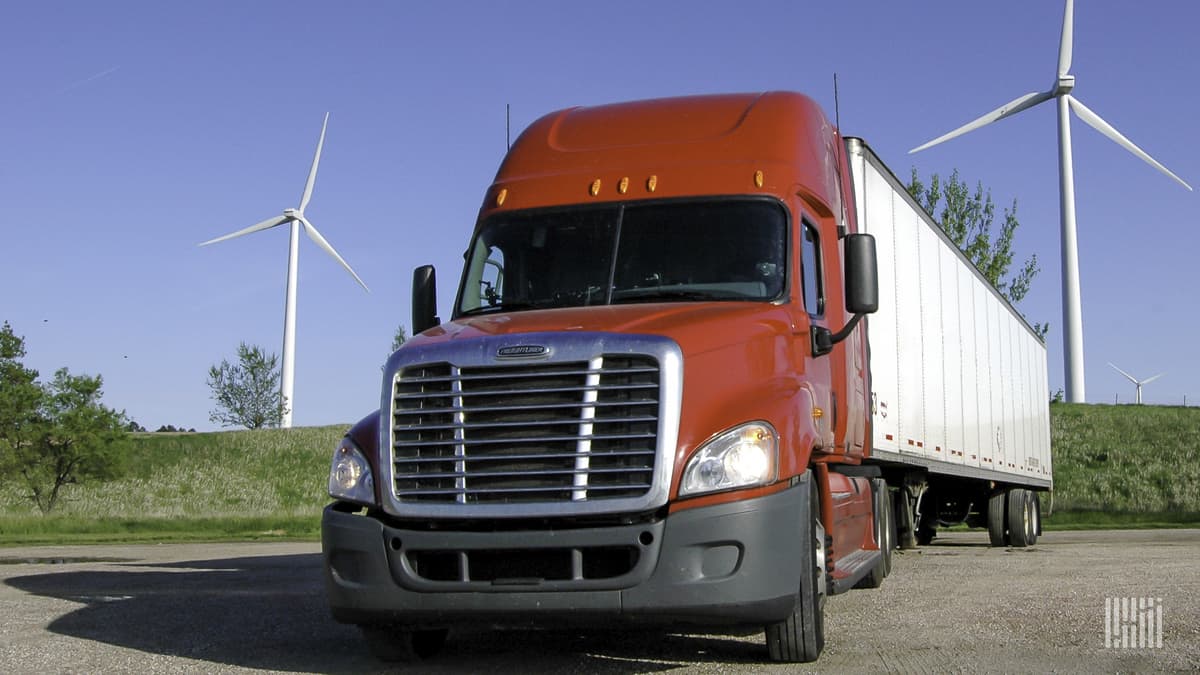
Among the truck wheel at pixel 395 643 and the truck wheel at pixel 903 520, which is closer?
the truck wheel at pixel 395 643

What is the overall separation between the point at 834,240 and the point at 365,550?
4290 millimetres

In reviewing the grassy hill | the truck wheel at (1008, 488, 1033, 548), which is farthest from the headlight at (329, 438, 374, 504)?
the grassy hill

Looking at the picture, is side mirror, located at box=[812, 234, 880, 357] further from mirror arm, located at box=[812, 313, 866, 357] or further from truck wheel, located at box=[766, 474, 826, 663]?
truck wheel, located at box=[766, 474, 826, 663]

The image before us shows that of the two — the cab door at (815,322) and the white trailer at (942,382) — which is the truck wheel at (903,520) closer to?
the white trailer at (942,382)

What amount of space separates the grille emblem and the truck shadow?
1977 mm

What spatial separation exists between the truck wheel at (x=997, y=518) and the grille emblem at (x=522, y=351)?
1644 cm

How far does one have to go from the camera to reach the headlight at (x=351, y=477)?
730cm

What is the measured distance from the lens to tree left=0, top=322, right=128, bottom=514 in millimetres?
51656

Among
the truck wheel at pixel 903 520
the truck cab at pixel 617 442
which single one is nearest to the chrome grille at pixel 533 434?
the truck cab at pixel 617 442

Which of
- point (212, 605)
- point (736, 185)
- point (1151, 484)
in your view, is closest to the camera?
point (736, 185)

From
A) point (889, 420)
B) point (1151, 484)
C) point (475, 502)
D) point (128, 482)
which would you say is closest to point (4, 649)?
point (475, 502)

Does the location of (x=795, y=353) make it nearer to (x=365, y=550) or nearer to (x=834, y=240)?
(x=834, y=240)

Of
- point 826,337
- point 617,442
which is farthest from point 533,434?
point 826,337

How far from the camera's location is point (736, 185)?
8.70 m
